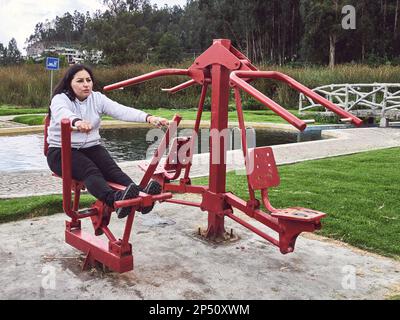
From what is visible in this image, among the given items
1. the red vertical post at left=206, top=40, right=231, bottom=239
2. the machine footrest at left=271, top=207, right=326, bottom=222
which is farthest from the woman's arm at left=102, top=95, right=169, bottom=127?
the machine footrest at left=271, top=207, right=326, bottom=222

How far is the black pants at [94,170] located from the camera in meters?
3.08

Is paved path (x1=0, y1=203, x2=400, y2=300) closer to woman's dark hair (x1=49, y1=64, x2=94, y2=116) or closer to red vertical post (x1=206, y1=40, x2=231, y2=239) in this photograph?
red vertical post (x1=206, y1=40, x2=231, y2=239)

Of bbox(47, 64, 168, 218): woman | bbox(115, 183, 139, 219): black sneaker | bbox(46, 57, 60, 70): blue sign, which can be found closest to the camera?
bbox(115, 183, 139, 219): black sneaker

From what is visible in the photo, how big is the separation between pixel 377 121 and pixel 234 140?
5.86 m

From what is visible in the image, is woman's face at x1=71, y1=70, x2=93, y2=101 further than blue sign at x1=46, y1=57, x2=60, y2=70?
No

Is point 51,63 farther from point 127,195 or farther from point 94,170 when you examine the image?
point 127,195

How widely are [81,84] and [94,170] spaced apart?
0.62 m

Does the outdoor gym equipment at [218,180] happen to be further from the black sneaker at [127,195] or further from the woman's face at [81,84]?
the woman's face at [81,84]

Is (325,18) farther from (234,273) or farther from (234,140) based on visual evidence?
(234,273)

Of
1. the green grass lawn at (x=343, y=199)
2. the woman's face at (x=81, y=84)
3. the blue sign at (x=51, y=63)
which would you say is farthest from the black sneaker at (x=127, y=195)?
the blue sign at (x=51, y=63)

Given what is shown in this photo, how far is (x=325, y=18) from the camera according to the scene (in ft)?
105

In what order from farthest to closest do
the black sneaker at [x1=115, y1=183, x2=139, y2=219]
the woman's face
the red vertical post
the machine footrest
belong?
the red vertical post, the woman's face, the machine footrest, the black sneaker at [x1=115, y1=183, x2=139, y2=219]

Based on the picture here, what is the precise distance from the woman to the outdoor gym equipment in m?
0.15

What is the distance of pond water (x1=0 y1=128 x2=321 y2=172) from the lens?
8.23 metres
